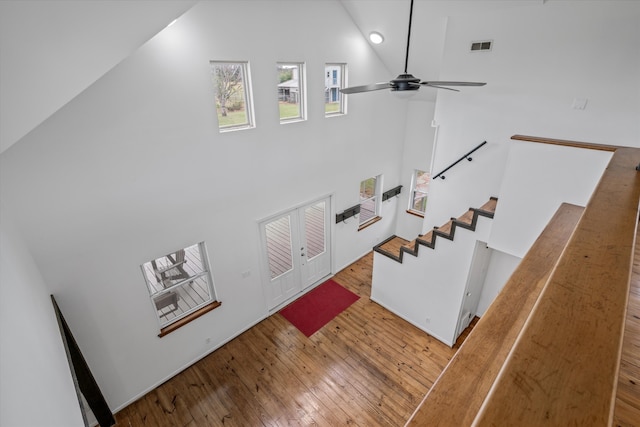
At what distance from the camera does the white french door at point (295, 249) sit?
5.21 m

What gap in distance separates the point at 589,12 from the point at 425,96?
289 cm

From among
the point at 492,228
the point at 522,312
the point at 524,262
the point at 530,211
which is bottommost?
the point at 492,228

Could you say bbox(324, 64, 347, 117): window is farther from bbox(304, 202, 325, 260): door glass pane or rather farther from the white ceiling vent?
the white ceiling vent

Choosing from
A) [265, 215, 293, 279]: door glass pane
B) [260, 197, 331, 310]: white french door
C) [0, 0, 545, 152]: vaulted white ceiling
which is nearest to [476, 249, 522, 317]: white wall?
[260, 197, 331, 310]: white french door

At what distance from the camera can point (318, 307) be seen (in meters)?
5.62

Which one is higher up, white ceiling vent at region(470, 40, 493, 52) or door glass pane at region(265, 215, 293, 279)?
white ceiling vent at region(470, 40, 493, 52)

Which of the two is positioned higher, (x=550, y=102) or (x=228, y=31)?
(x=228, y=31)

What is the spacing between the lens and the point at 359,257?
7.03 metres

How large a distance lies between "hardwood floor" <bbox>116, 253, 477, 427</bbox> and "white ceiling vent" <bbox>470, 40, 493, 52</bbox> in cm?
445

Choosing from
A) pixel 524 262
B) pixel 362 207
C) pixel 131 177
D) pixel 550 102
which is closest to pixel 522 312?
pixel 524 262

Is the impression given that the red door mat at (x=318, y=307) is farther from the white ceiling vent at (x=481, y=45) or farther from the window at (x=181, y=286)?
the white ceiling vent at (x=481, y=45)

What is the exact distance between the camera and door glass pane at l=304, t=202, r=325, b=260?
573 cm

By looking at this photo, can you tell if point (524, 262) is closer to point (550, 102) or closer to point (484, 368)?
point (484, 368)

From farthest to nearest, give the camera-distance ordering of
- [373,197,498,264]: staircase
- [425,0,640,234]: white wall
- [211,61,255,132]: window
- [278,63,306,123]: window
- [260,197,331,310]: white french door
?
1. [260,197,331,310]: white french door
2. [278,63,306,123]: window
3. [373,197,498,264]: staircase
4. [211,61,255,132]: window
5. [425,0,640,234]: white wall
